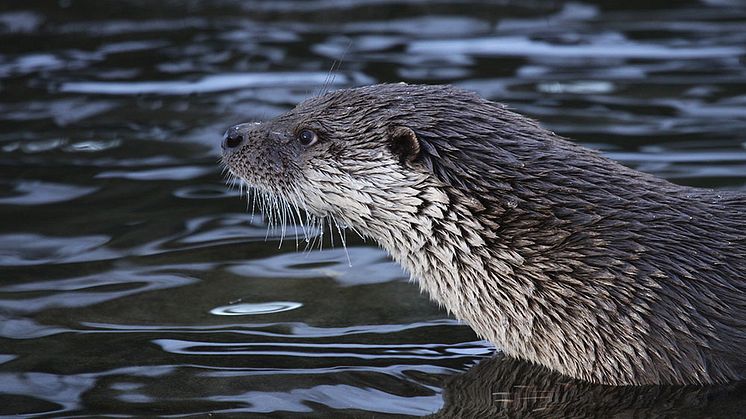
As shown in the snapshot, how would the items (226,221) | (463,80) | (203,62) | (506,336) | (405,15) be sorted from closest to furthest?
(506,336) < (226,221) < (463,80) < (203,62) < (405,15)

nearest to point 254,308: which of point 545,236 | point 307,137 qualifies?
point 307,137

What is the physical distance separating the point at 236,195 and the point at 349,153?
6.78ft

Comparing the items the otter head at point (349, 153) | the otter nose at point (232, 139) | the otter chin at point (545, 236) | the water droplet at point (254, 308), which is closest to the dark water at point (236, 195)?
the water droplet at point (254, 308)

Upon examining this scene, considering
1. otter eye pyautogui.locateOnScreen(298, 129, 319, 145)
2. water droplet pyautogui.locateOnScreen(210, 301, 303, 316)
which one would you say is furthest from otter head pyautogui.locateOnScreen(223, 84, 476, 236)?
water droplet pyautogui.locateOnScreen(210, 301, 303, 316)

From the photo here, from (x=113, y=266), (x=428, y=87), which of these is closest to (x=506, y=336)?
(x=428, y=87)

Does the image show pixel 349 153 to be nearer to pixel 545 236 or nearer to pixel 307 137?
pixel 307 137

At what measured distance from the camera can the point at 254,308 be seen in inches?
199

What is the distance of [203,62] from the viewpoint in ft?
29.4

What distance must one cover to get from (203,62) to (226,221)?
314 centimetres

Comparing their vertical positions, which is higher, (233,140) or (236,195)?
(233,140)

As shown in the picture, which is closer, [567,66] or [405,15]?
[567,66]

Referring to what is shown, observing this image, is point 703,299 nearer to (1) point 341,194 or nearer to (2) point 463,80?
(1) point 341,194

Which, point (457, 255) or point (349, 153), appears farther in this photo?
point (349, 153)

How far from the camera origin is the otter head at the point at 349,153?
14.3 ft
